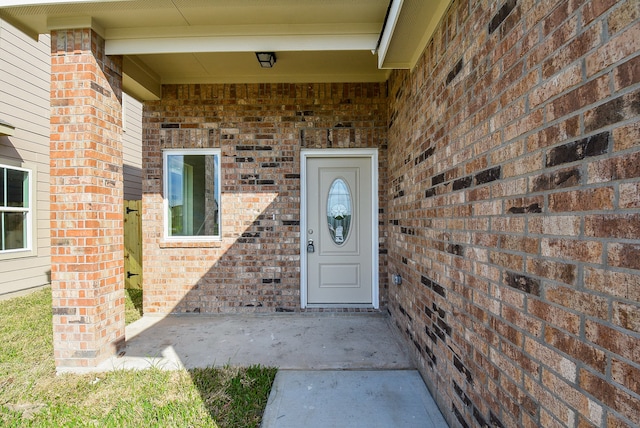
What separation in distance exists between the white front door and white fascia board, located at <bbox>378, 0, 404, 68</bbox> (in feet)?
5.44

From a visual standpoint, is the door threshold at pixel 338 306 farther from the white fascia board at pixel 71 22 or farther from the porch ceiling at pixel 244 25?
the white fascia board at pixel 71 22

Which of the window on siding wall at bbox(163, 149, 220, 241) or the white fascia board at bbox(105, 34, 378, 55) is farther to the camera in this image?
the window on siding wall at bbox(163, 149, 220, 241)

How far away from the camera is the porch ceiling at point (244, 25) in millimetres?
2572

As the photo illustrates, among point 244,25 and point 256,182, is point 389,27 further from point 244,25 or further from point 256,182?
point 256,182

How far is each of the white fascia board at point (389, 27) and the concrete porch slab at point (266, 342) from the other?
288cm

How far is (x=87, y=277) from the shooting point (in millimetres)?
2818

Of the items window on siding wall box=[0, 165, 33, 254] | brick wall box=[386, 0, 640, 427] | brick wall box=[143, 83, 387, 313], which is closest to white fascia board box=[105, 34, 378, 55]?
brick wall box=[386, 0, 640, 427]

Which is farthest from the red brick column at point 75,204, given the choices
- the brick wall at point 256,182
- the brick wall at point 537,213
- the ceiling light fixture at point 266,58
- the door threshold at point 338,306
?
the brick wall at point 537,213

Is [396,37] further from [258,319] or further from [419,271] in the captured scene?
[258,319]

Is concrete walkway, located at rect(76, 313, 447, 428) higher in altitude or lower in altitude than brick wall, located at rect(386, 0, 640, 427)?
lower

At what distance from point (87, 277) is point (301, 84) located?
11.0 feet

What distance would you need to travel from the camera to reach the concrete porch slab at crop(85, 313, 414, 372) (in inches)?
114

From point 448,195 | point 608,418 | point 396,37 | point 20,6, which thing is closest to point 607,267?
point 608,418

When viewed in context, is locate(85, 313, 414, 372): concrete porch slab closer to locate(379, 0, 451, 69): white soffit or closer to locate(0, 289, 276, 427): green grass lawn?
locate(0, 289, 276, 427): green grass lawn
